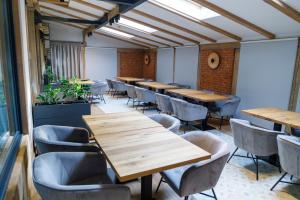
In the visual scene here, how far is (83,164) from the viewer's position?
1801 millimetres

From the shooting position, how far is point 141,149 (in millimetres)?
1685

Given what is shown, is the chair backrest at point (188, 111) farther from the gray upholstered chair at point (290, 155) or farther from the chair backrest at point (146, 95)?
the gray upholstered chair at point (290, 155)

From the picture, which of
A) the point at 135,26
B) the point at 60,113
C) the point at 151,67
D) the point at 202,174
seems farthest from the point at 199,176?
the point at 151,67

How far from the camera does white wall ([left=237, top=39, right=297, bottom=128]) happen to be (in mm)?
4098

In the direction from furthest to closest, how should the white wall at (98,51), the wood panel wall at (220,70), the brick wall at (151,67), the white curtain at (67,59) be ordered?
Answer: the brick wall at (151,67) < the white wall at (98,51) < the white curtain at (67,59) < the wood panel wall at (220,70)

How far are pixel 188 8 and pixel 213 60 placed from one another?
6.37ft

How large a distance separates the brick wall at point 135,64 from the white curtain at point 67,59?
170 cm

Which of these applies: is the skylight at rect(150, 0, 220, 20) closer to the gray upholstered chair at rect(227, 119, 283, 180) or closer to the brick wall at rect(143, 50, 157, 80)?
the gray upholstered chair at rect(227, 119, 283, 180)

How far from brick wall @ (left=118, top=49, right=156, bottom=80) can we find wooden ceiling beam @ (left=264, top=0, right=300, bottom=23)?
247 inches

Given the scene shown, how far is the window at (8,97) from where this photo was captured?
5.21ft

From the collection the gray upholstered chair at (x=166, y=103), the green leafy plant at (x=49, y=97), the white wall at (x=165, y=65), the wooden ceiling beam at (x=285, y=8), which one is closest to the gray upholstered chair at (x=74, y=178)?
the green leafy plant at (x=49, y=97)

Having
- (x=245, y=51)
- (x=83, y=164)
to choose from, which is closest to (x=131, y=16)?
(x=245, y=51)

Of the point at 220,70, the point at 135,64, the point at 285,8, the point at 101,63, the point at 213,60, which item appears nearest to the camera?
the point at 285,8

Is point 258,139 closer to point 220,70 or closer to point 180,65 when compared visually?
point 220,70
